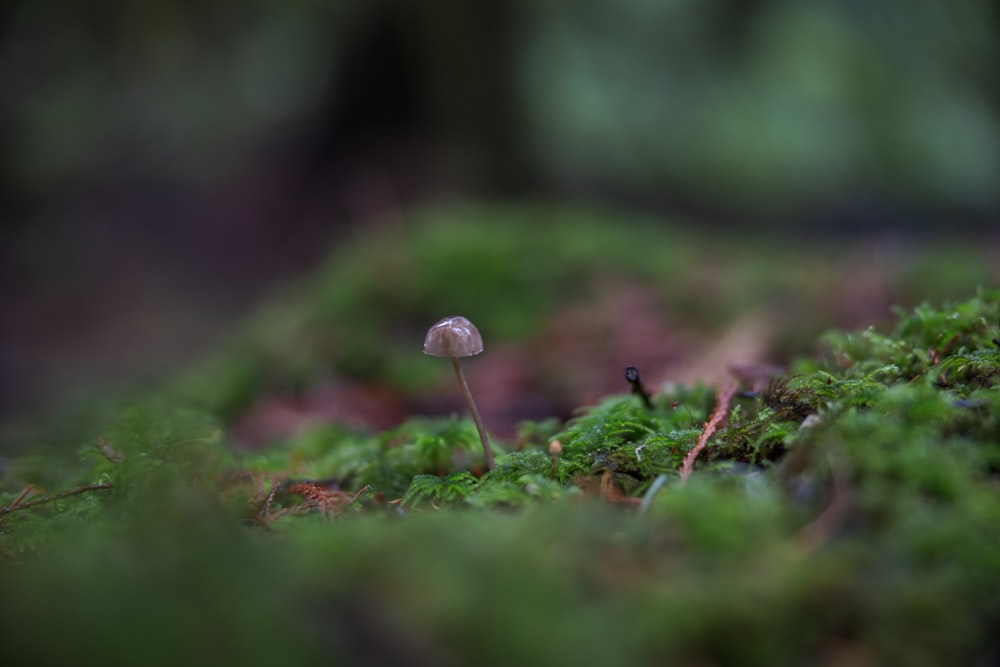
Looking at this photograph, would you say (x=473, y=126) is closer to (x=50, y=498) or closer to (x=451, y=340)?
(x=451, y=340)

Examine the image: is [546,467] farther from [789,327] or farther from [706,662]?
[789,327]

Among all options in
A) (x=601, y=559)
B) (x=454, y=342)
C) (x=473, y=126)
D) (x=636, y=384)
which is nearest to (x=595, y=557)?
(x=601, y=559)

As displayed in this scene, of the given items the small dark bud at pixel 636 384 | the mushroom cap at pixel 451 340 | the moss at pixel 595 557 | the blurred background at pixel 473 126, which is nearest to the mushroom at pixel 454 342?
the mushroom cap at pixel 451 340

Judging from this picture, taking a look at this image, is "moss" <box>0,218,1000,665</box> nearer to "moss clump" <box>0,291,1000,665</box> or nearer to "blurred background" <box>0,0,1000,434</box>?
"moss clump" <box>0,291,1000,665</box>

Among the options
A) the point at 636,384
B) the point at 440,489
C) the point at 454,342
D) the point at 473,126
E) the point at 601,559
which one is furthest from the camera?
the point at 473,126

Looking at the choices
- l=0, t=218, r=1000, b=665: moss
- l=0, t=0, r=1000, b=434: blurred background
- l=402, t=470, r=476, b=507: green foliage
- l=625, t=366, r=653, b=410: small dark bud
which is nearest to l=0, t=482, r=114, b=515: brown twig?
l=0, t=218, r=1000, b=665: moss

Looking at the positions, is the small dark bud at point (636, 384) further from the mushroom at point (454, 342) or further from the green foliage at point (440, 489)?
the green foliage at point (440, 489)
